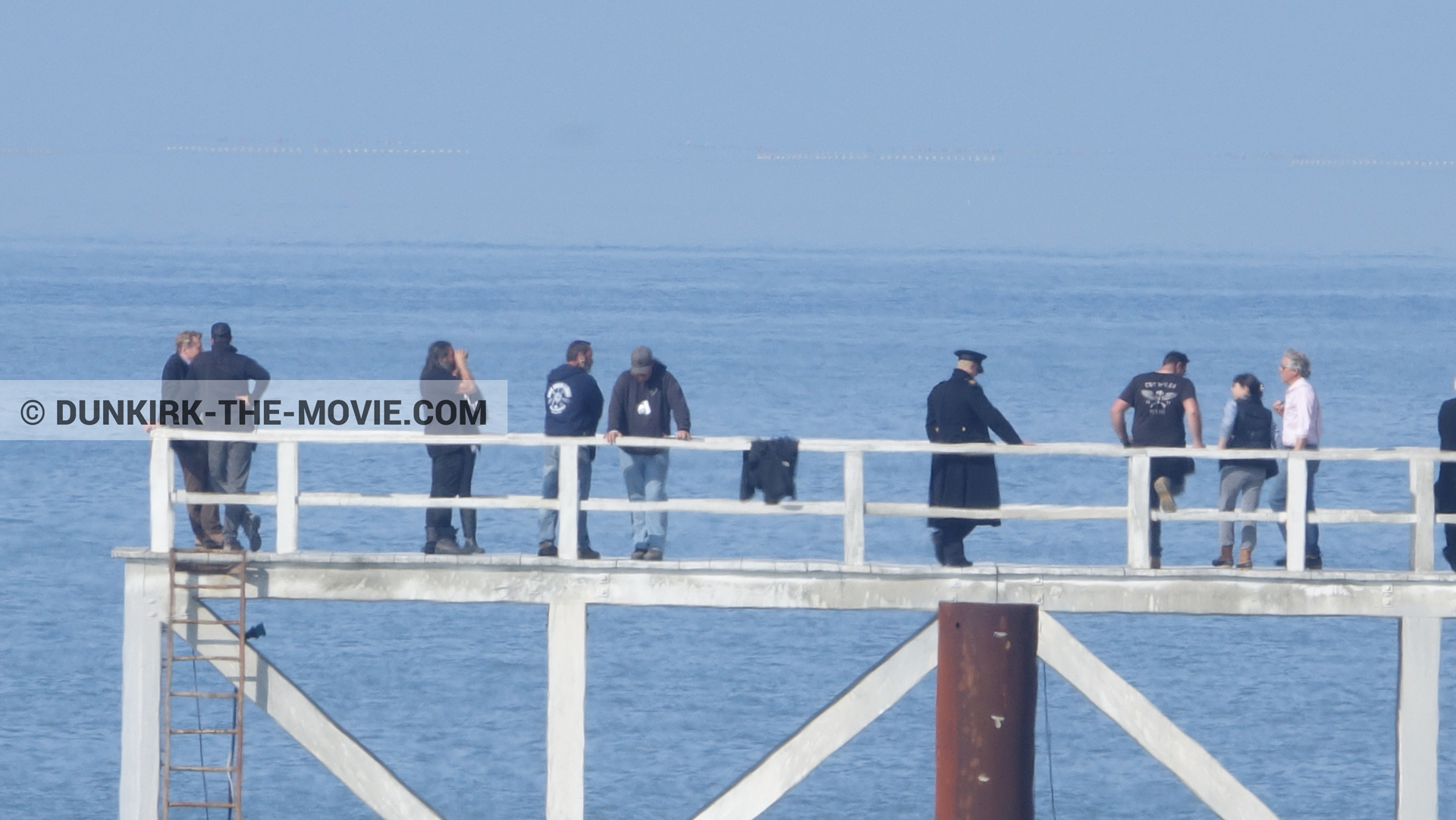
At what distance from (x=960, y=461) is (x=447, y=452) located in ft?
10.3

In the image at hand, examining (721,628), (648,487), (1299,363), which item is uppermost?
(1299,363)

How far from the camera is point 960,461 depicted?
1171 cm

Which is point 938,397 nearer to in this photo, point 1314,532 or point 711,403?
point 1314,532

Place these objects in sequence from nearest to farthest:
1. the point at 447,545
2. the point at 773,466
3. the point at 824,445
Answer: the point at 824,445 < the point at 773,466 < the point at 447,545

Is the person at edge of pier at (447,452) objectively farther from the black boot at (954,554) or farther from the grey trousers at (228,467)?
the black boot at (954,554)

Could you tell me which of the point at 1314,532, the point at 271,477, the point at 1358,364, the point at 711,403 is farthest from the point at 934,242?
the point at 1314,532

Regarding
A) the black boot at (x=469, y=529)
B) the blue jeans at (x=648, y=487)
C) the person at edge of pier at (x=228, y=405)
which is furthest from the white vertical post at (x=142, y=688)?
the blue jeans at (x=648, y=487)

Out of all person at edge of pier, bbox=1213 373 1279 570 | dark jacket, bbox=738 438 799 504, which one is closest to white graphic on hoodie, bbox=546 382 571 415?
dark jacket, bbox=738 438 799 504

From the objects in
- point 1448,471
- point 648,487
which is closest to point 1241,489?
point 1448,471

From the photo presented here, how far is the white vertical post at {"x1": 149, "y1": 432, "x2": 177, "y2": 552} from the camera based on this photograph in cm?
1148

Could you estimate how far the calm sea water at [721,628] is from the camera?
969 inches

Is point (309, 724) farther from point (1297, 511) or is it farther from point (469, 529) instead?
point (1297, 511)

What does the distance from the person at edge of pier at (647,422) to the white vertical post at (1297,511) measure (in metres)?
3.59

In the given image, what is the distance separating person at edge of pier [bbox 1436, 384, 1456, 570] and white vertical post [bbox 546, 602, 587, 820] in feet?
17.5
